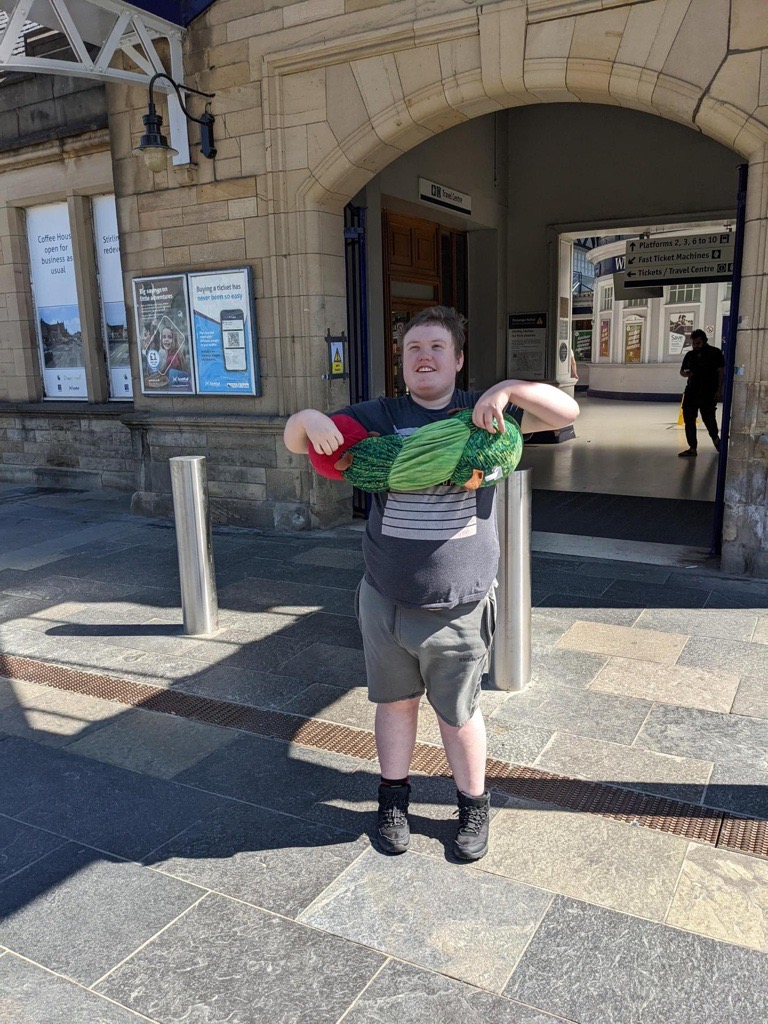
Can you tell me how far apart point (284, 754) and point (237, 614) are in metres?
1.93

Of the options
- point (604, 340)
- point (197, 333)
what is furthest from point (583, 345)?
point (197, 333)

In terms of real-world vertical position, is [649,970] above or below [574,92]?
below

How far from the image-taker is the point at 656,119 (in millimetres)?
11078

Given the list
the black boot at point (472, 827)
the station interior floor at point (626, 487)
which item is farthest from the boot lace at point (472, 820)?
the station interior floor at point (626, 487)

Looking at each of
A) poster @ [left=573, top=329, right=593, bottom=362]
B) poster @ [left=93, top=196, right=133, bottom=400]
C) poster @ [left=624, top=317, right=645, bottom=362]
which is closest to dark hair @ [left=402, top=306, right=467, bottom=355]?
poster @ [left=93, top=196, right=133, bottom=400]

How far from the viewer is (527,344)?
1267 centimetres

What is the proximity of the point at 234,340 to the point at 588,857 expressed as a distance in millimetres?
5927

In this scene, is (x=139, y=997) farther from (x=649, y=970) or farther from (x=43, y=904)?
(x=649, y=970)

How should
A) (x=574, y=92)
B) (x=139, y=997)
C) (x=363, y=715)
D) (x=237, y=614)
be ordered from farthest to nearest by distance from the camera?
1. (x=574, y=92)
2. (x=237, y=614)
3. (x=363, y=715)
4. (x=139, y=997)

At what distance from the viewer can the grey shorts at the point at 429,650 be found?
Result: 2.62m

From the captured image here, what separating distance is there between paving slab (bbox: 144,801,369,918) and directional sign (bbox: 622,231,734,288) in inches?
423

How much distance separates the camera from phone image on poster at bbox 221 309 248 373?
753 centimetres

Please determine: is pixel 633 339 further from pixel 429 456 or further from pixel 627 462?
pixel 429 456

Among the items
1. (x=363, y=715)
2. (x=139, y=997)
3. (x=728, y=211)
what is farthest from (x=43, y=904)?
(x=728, y=211)
